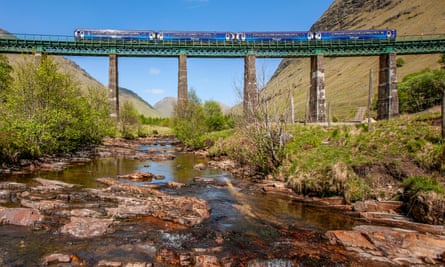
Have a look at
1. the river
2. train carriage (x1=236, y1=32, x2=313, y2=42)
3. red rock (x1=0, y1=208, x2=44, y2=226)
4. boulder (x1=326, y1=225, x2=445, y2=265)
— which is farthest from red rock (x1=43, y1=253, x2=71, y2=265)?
train carriage (x1=236, y1=32, x2=313, y2=42)

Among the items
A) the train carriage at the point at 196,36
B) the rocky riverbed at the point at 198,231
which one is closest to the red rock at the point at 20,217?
the rocky riverbed at the point at 198,231

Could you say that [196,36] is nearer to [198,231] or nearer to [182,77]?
[182,77]

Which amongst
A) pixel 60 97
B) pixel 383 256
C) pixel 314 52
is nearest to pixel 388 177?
pixel 383 256

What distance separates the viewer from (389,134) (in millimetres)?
16297

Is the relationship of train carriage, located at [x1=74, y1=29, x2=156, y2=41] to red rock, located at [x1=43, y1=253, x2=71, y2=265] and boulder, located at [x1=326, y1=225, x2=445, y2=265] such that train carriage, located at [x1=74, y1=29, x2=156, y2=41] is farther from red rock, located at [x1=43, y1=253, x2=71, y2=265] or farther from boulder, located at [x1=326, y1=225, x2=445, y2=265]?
boulder, located at [x1=326, y1=225, x2=445, y2=265]

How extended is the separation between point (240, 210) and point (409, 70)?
108 metres

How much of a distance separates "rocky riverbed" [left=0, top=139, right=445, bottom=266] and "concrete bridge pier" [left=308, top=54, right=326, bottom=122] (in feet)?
127

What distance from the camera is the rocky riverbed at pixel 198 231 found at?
7605 mm

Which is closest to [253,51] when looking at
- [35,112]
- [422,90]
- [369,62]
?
[422,90]

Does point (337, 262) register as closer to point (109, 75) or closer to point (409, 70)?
point (109, 75)

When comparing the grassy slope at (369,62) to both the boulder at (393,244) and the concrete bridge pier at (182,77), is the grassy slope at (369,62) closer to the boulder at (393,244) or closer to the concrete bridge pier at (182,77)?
the concrete bridge pier at (182,77)

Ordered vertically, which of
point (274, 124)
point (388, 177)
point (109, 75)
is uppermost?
point (109, 75)

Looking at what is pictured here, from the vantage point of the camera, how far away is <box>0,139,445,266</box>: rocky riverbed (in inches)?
299

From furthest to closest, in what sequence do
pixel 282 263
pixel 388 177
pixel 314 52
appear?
pixel 314 52 → pixel 388 177 → pixel 282 263
